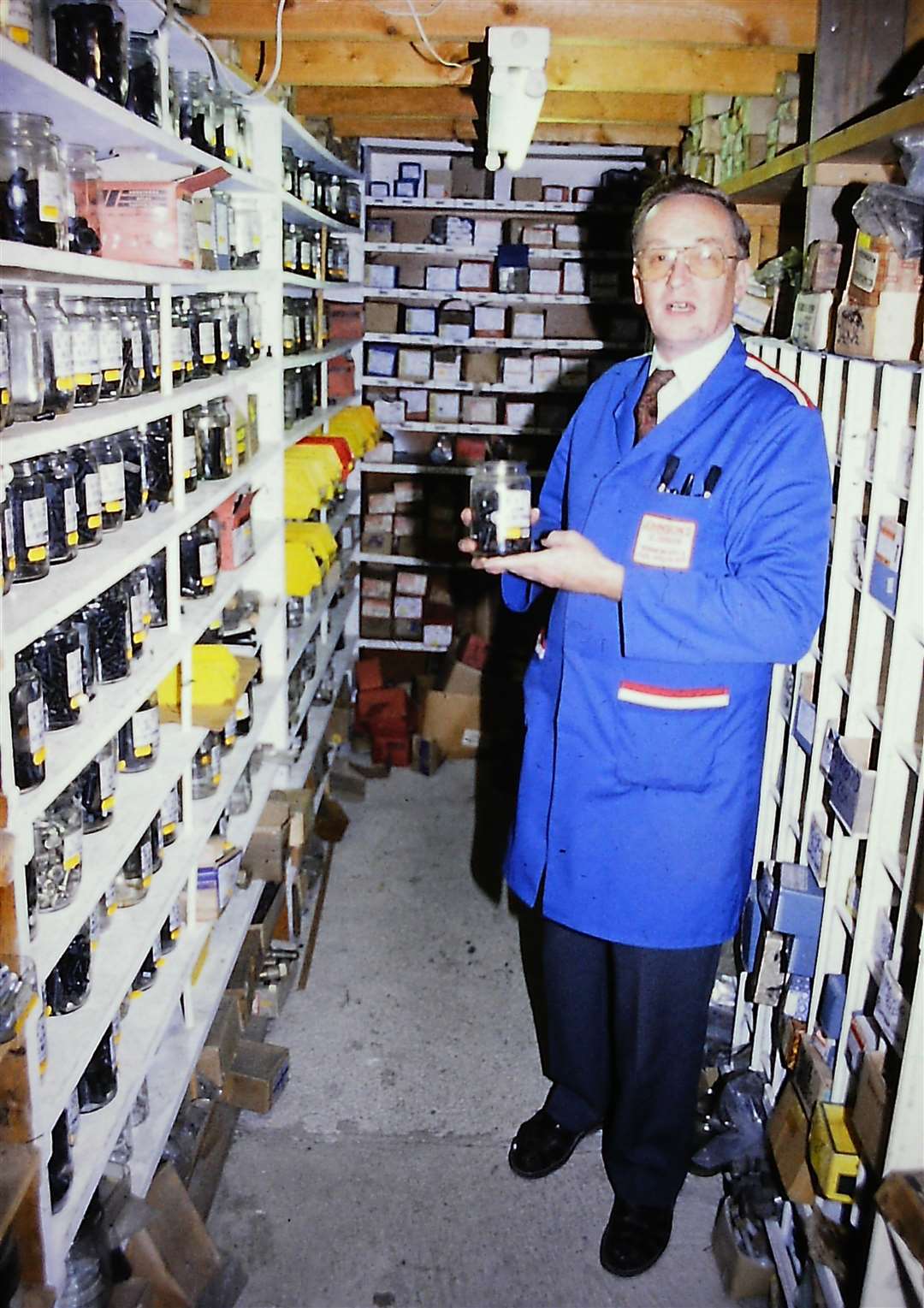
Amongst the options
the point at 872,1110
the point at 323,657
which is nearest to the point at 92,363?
the point at 872,1110

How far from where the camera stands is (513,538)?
203 cm

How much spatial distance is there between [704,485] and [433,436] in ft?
12.6

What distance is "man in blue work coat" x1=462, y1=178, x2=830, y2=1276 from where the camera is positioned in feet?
6.41

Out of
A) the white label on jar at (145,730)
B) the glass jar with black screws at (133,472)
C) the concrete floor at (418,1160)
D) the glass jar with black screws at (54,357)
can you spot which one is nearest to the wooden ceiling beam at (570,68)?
the glass jar with black screws at (133,472)

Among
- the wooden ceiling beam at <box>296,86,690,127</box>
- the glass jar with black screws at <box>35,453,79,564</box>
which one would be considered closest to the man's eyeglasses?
the glass jar with black screws at <box>35,453,79,564</box>

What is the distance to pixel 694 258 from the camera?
2037mm

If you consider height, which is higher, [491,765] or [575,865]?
[575,865]

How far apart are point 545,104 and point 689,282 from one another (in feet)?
8.48

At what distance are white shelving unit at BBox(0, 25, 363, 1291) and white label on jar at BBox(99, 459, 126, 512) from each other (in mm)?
68

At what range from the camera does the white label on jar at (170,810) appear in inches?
96.9

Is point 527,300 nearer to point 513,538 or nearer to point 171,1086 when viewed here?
point 513,538

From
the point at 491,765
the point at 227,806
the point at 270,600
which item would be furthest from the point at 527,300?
the point at 227,806

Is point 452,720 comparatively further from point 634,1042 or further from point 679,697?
point 679,697

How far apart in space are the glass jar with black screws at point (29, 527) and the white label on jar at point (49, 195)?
1.28 ft
